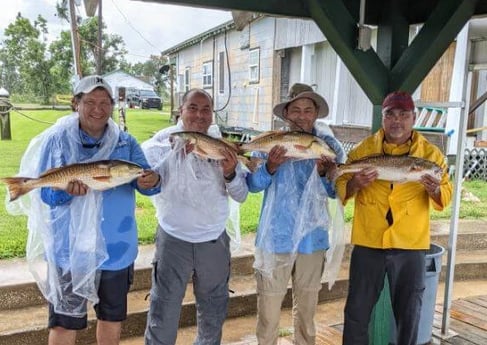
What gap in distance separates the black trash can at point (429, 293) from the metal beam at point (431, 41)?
1319mm

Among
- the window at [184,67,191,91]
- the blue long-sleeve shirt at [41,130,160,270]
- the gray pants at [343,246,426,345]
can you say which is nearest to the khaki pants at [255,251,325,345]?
the gray pants at [343,246,426,345]

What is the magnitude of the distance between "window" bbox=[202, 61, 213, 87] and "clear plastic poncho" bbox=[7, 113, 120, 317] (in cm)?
1340

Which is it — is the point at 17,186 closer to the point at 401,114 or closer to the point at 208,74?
the point at 401,114

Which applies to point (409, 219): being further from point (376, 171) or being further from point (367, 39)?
point (367, 39)

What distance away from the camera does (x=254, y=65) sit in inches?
500

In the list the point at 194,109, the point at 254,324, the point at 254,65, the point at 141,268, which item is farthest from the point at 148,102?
the point at 194,109

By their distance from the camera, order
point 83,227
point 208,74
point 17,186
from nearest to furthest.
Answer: point 17,186 < point 83,227 < point 208,74

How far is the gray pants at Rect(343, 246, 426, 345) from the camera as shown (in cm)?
266

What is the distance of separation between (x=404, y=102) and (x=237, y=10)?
118 cm

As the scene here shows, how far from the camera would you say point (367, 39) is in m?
2.72

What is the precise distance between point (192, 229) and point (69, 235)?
694 mm

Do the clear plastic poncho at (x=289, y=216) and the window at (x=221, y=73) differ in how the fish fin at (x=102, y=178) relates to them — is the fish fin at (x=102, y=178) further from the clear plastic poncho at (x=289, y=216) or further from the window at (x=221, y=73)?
the window at (x=221, y=73)

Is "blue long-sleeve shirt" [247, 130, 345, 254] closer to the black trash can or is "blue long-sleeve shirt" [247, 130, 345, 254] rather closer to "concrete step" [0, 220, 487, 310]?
the black trash can

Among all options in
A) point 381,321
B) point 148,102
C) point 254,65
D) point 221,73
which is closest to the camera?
point 381,321
